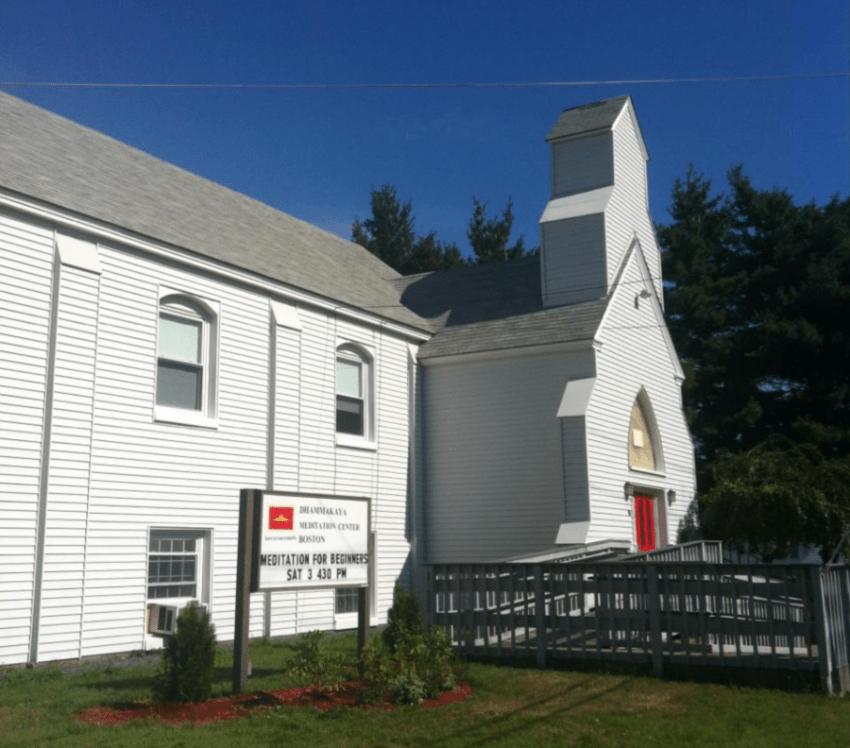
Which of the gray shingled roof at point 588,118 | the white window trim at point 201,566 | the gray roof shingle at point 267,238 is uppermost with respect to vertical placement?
the gray shingled roof at point 588,118

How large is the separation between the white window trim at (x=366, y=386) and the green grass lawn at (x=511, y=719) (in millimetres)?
8793

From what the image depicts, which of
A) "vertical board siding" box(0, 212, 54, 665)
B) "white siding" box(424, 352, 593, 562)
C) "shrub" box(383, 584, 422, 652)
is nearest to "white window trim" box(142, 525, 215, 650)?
"vertical board siding" box(0, 212, 54, 665)

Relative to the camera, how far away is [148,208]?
16.8 meters

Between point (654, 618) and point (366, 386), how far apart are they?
997 cm

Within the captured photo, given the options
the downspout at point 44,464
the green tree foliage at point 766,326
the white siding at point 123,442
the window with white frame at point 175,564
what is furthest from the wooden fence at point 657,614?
the green tree foliage at point 766,326

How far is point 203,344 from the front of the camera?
16.5 m

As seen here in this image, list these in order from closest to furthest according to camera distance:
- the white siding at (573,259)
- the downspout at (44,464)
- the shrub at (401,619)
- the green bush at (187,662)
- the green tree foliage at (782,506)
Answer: the green bush at (187,662)
the shrub at (401,619)
the downspout at (44,464)
the white siding at (573,259)
the green tree foliage at (782,506)

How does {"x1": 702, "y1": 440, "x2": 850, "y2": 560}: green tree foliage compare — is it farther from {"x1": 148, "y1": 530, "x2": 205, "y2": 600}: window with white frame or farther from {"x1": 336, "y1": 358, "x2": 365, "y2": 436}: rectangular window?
{"x1": 148, "y1": 530, "x2": 205, "y2": 600}: window with white frame

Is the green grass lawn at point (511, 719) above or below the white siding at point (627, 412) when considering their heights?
below

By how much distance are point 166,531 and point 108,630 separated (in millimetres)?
1922

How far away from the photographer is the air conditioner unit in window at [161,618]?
46.9ft

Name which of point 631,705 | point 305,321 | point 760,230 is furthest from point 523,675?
point 760,230

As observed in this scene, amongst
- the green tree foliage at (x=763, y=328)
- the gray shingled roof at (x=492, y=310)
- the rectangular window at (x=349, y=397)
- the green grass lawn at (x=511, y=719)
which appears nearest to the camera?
the green grass lawn at (x=511, y=719)

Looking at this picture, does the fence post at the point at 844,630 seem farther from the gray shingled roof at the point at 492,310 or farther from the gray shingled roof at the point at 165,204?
the gray shingled roof at the point at 165,204
